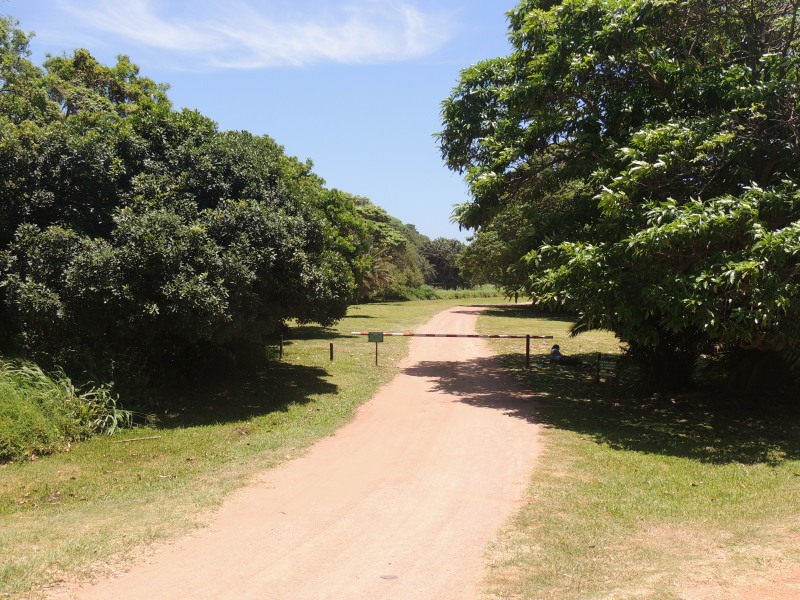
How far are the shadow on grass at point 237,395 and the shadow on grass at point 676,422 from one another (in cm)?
533

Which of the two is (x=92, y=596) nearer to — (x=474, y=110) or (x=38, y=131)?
(x=38, y=131)

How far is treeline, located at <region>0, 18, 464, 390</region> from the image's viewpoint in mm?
10414

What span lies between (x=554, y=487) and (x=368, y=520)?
2.56 metres

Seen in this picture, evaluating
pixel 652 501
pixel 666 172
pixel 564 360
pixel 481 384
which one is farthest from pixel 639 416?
pixel 564 360

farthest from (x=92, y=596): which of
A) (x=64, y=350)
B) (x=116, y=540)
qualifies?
(x=64, y=350)

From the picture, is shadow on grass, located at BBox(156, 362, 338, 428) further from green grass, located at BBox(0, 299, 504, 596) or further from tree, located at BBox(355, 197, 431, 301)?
tree, located at BBox(355, 197, 431, 301)

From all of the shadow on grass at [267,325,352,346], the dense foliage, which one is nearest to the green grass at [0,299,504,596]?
the dense foliage

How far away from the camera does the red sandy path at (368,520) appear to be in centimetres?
498

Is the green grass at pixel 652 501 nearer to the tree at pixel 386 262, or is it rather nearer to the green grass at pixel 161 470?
the green grass at pixel 161 470

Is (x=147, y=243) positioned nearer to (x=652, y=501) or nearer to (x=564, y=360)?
(x=652, y=501)

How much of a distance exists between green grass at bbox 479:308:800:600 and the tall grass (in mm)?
7178

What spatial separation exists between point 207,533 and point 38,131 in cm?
933

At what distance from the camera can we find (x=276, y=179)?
1370 cm

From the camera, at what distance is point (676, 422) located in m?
11.7
